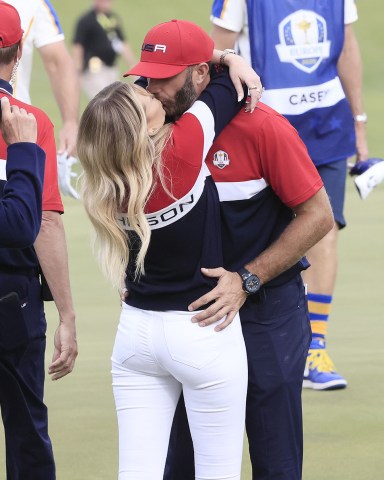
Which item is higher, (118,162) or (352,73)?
(118,162)

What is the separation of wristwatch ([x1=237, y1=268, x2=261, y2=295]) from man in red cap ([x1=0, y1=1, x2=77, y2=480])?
0.77 meters

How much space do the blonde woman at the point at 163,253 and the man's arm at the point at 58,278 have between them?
481 millimetres

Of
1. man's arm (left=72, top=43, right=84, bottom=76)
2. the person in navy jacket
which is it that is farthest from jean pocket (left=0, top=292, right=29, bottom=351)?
man's arm (left=72, top=43, right=84, bottom=76)

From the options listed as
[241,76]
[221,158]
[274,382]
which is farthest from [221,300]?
[241,76]

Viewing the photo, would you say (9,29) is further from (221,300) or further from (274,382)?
(274,382)

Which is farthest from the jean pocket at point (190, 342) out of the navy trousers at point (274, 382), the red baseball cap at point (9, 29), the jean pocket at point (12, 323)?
the red baseball cap at point (9, 29)

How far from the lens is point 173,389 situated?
12.7 ft

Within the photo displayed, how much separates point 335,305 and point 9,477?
407cm

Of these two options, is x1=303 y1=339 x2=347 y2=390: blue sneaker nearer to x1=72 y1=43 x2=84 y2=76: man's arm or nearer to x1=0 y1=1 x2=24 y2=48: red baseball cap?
x1=0 y1=1 x2=24 y2=48: red baseball cap

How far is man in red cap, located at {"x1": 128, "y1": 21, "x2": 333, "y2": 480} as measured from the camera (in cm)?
379

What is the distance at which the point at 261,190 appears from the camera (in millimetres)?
3873

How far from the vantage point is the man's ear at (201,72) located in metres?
3.86

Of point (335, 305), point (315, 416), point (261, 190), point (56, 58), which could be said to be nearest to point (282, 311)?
point (261, 190)

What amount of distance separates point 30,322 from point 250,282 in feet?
2.85
